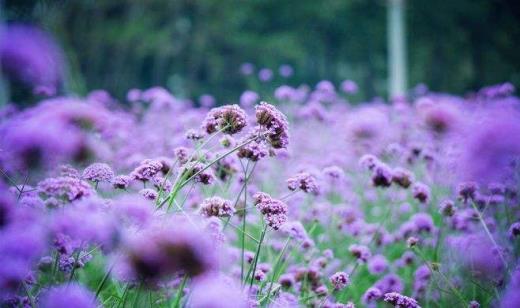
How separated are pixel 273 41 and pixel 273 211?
20576mm

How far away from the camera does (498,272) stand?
8.26 feet

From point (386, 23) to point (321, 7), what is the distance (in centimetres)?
362

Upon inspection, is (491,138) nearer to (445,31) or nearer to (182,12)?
(182,12)

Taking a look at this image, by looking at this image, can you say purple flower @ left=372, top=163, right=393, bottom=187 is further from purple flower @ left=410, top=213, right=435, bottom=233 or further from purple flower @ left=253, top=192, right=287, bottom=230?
purple flower @ left=253, top=192, right=287, bottom=230

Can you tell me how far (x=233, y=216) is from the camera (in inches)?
128

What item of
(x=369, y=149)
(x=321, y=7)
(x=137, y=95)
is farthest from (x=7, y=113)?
(x=321, y=7)

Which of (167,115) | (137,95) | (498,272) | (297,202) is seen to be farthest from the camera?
(167,115)

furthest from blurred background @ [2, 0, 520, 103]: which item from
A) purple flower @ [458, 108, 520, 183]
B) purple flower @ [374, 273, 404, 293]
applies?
purple flower @ [458, 108, 520, 183]

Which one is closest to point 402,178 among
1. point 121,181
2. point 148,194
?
point 148,194

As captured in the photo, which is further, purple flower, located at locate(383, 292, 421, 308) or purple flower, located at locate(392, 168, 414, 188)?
purple flower, located at locate(392, 168, 414, 188)

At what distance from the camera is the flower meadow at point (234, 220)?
4.33 ft

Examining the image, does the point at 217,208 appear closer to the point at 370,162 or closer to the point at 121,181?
the point at 121,181

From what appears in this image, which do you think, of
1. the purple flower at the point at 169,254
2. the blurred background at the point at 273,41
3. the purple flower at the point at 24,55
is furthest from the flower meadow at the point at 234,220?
the blurred background at the point at 273,41

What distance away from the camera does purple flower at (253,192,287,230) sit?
6.26 feet
